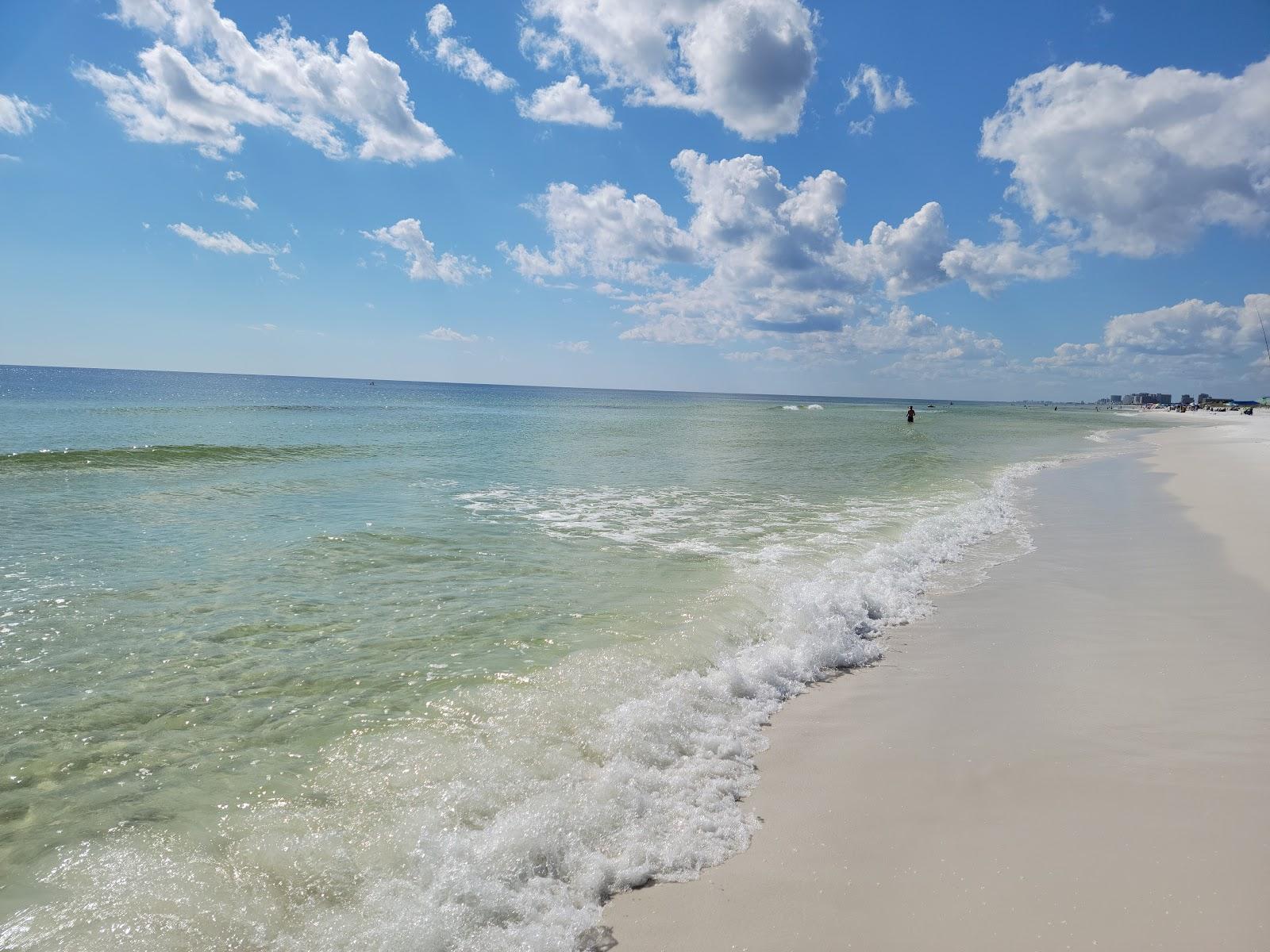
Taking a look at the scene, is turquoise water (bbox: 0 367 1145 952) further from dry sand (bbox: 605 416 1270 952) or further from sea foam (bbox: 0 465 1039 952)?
dry sand (bbox: 605 416 1270 952)

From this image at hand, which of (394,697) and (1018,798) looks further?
(394,697)

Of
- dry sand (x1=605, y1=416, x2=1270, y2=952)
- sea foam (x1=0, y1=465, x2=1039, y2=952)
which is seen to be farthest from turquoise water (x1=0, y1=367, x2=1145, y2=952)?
dry sand (x1=605, y1=416, x2=1270, y2=952)

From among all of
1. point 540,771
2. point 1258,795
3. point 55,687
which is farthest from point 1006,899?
point 55,687

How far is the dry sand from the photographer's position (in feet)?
11.2

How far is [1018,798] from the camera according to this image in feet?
14.7

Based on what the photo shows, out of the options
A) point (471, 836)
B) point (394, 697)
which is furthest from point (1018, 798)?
point (394, 697)

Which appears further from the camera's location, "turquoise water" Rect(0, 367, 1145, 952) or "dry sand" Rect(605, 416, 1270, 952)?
"turquoise water" Rect(0, 367, 1145, 952)

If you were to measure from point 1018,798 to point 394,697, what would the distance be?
5.20 m

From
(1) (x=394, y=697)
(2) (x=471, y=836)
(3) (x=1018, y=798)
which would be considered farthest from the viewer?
(1) (x=394, y=697)

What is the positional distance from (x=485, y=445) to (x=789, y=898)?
3241 centimetres

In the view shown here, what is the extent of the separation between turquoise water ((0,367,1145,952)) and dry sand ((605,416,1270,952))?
1.38 ft

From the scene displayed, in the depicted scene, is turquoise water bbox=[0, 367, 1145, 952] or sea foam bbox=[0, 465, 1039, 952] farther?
turquoise water bbox=[0, 367, 1145, 952]

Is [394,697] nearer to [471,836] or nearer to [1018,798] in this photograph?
[471,836]

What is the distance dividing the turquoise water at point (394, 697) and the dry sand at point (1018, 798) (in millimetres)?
420
